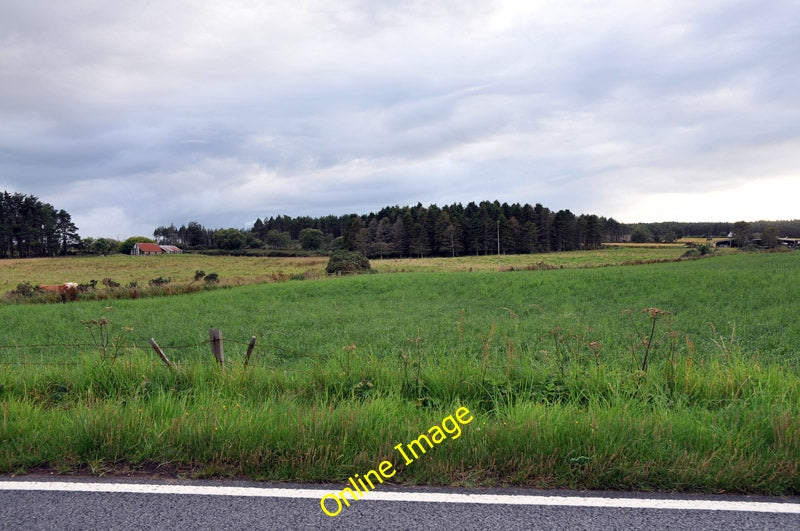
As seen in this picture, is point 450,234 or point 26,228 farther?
point 450,234

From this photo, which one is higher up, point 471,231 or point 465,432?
point 471,231

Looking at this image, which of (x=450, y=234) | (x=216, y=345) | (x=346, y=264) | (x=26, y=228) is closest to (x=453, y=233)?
(x=450, y=234)

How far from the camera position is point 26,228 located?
88.4m

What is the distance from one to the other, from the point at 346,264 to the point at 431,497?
45136 millimetres

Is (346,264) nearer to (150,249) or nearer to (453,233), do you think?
(453,233)

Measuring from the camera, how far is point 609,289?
28875mm

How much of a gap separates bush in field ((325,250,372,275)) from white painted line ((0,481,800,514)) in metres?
43.5

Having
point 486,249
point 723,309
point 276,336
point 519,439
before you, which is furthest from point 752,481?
point 486,249

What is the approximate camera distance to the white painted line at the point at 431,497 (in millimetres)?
3301

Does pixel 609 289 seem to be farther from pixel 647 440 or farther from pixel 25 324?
pixel 25 324

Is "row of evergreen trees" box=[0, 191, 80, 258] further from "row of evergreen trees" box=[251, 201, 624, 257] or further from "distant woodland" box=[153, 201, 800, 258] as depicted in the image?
"row of evergreen trees" box=[251, 201, 624, 257]

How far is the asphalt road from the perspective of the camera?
3078mm

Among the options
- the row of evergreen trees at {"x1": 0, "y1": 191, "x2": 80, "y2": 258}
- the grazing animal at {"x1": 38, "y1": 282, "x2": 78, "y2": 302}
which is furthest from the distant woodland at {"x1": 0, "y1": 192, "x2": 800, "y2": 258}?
the grazing animal at {"x1": 38, "y1": 282, "x2": 78, "y2": 302}

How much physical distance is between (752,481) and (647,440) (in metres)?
0.71
